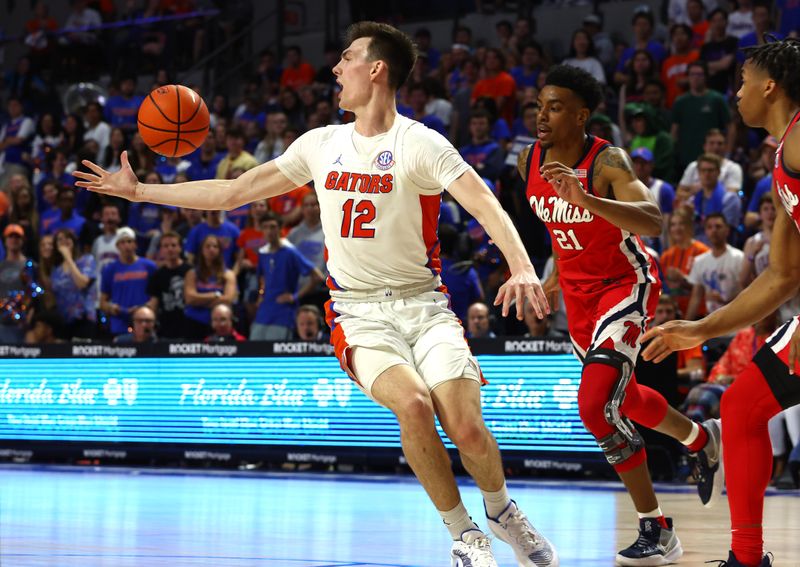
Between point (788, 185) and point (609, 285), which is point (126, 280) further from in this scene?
point (788, 185)

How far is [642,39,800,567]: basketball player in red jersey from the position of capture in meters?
5.21

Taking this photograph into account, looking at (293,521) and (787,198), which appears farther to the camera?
(293,521)

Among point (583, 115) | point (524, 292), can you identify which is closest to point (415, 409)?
point (524, 292)

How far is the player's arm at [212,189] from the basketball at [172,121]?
0.86m

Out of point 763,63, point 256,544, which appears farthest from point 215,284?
point 763,63

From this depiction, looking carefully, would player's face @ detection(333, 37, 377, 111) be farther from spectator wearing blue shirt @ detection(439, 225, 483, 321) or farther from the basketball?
spectator wearing blue shirt @ detection(439, 225, 483, 321)

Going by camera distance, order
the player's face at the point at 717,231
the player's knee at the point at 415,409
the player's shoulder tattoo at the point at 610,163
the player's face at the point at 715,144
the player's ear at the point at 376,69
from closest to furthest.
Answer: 1. the player's knee at the point at 415,409
2. the player's ear at the point at 376,69
3. the player's shoulder tattoo at the point at 610,163
4. the player's face at the point at 717,231
5. the player's face at the point at 715,144

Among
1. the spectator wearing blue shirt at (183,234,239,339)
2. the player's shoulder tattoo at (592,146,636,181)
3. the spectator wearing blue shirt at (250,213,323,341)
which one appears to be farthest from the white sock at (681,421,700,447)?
the spectator wearing blue shirt at (183,234,239,339)

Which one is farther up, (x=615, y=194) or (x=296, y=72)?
(x=296, y=72)

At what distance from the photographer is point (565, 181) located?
603 centimetres

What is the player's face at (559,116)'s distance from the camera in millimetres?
7191

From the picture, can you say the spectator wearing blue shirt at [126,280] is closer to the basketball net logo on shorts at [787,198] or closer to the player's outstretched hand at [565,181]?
the player's outstretched hand at [565,181]

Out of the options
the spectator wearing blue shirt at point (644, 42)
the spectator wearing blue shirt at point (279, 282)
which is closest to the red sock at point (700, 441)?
the spectator wearing blue shirt at point (279, 282)

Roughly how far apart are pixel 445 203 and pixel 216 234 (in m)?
2.86
